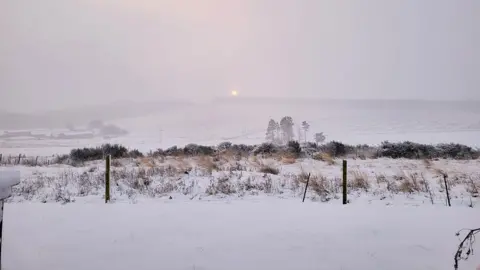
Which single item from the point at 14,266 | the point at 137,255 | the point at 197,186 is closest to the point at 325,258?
the point at 137,255

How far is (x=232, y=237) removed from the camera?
6.43 metres

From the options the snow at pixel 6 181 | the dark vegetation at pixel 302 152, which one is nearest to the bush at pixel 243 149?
the dark vegetation at pixel 302 152

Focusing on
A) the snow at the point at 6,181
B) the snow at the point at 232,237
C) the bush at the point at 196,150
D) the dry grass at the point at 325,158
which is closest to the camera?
the snow at the point at 6,181

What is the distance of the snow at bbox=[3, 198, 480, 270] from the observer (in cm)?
528

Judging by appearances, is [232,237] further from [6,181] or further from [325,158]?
[325,158]

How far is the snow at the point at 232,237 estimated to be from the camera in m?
5.28

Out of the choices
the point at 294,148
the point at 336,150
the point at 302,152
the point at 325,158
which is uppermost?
the point at 294,148

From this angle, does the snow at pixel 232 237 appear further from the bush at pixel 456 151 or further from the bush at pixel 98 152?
the bush at pixel 456 151

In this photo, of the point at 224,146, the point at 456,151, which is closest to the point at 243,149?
the point at 224,146

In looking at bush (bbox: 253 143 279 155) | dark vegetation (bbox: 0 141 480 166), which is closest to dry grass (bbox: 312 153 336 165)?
dark vegetation (bbox: 0 141 480 166)

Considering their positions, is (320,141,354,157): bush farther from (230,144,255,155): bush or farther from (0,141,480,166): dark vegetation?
(230,144,255,155): bush

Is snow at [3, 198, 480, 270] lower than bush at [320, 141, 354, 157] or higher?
lower

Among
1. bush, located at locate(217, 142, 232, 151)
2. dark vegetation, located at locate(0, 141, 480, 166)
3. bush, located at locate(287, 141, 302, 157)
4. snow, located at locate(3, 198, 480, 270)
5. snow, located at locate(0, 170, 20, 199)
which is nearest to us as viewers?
snow, located at locate(0, 170, 20, 199)

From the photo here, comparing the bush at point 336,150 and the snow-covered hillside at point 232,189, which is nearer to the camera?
the snow-covered hillside at point 232,189
